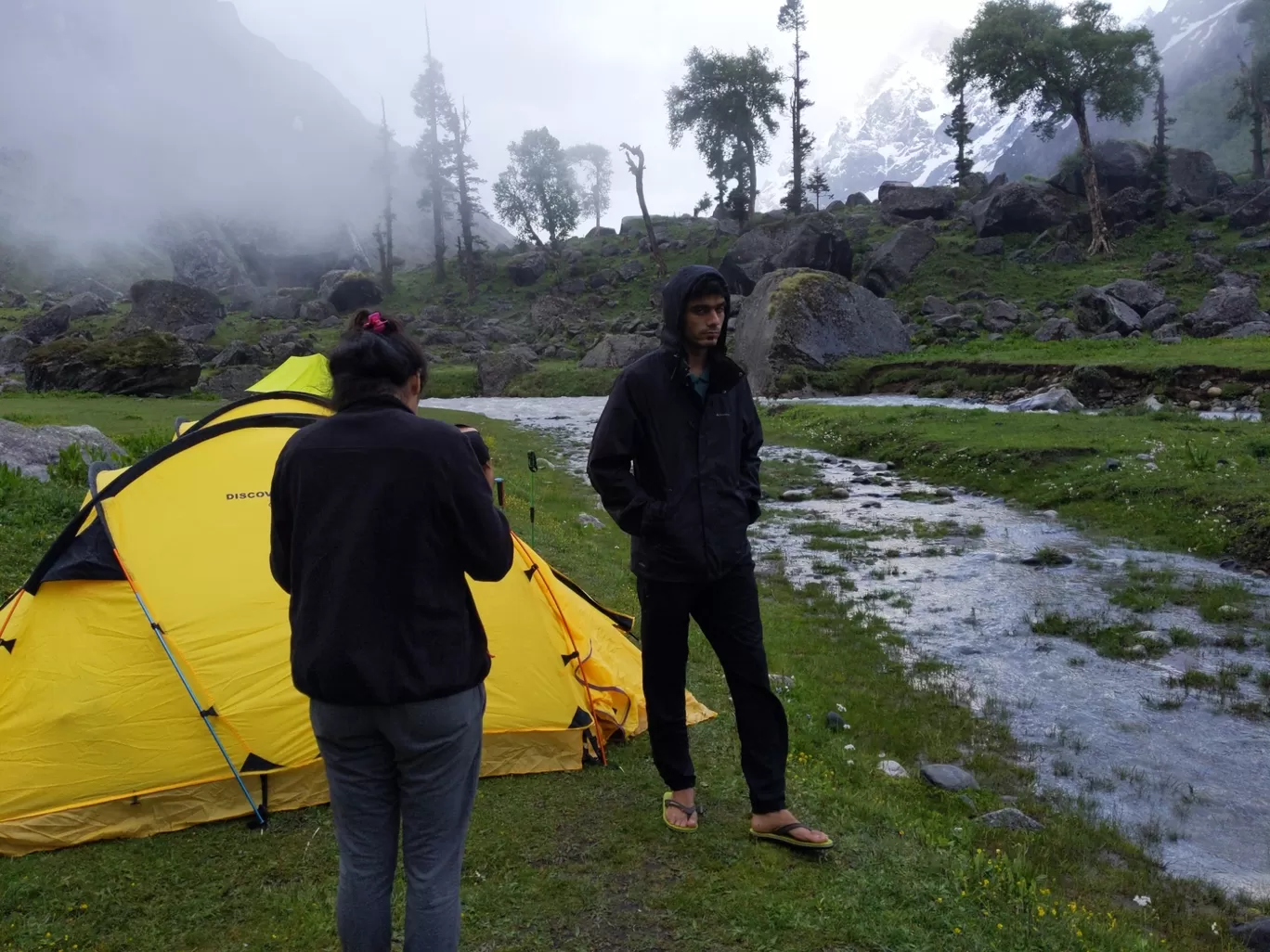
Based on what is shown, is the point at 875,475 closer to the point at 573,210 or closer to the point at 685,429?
the point at 685,429

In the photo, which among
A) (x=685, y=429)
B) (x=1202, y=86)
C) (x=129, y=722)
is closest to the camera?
(x=685, y=429)

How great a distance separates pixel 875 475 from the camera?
19297 mm

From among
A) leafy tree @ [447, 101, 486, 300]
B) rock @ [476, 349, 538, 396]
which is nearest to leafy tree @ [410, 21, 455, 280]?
leafy tree @ [447, 101, 486, 300]

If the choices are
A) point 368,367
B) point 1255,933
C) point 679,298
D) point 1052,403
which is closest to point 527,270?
point 1052,403

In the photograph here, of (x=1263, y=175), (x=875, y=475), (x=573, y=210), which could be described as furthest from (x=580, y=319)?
(x=1263, y=175)

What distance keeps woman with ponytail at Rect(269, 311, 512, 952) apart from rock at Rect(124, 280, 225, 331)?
59.6 m

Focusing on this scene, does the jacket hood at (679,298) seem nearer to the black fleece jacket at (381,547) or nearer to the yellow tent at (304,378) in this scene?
the black fleece jacket at (381,547)

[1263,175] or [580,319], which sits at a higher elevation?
[1263,175]

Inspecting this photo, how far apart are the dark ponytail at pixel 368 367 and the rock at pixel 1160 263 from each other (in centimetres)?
4893

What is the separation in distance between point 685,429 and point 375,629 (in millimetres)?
2296

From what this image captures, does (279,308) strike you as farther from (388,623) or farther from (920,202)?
(388,623)

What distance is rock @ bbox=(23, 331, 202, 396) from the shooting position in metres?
34.3

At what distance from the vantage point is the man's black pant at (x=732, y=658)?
191 inches

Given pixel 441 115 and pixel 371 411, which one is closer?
pixel 371 411
